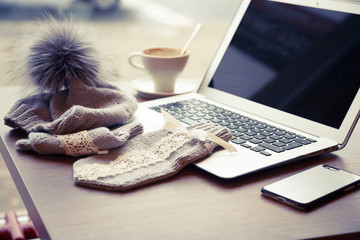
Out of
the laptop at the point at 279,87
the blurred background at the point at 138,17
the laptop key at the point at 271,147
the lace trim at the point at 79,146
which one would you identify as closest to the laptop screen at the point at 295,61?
the laptop at the point at 279,87

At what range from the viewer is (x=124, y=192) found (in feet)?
1.86

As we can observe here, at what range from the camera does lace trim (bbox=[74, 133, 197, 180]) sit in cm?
59

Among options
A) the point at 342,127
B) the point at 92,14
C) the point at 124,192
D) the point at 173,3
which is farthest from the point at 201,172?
the point at 173,3

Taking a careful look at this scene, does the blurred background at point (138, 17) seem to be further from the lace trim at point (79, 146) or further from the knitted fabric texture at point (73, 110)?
the lace trim at point (79, 146)

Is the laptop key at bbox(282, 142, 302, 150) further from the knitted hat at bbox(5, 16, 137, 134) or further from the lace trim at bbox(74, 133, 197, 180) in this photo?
the knitted hat at bbox(5, 16, 137, 134)

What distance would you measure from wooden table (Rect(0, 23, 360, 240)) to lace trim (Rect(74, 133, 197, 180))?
3 centimetres

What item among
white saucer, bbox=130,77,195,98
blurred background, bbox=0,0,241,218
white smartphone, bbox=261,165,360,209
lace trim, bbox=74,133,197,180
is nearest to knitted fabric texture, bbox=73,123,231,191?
lace trim, bbox=74,133,197,180

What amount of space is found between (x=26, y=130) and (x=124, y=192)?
248mm

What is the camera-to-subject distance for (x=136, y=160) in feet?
2.08

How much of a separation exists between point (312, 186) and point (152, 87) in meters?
0.54

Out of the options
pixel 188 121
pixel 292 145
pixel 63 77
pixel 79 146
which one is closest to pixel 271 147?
pixel 292 145

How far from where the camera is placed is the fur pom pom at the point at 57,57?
0.80m

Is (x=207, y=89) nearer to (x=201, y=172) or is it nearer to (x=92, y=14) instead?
(x=201, y=172)

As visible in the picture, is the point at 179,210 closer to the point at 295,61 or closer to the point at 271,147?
the point at 271,147
